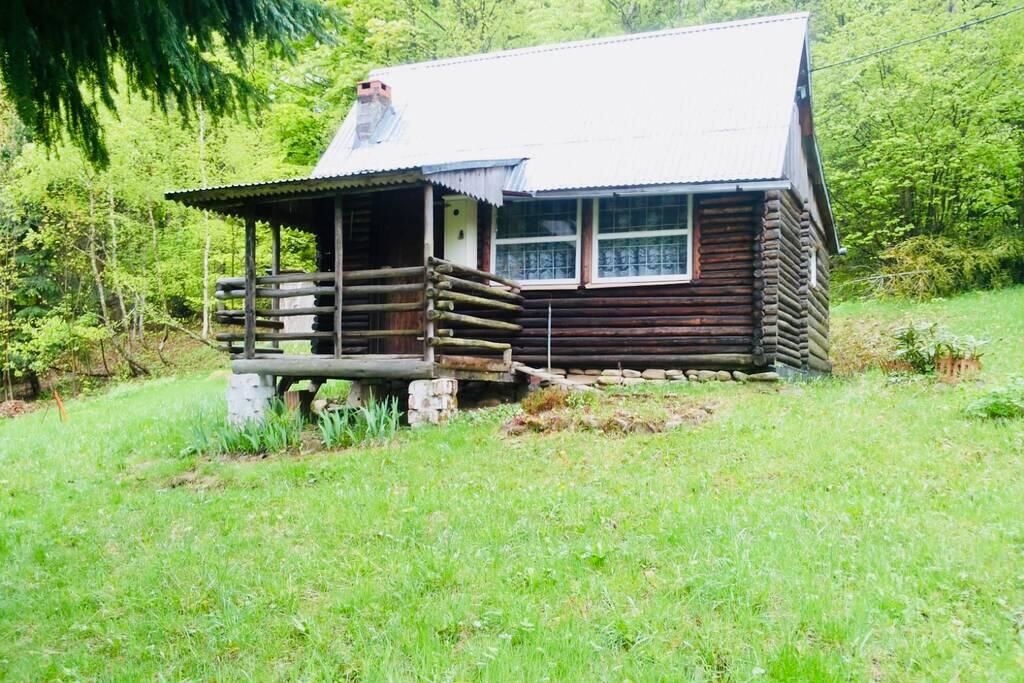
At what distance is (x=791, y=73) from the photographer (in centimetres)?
1339

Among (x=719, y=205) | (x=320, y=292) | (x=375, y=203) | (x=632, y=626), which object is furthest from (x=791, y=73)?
(x=632, y=626)

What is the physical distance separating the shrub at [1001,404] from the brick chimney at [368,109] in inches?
452

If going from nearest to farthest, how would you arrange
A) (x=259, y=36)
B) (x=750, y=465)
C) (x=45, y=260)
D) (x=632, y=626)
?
(x=632, y=626), (x=259, y=36), (x=750, y=465), (x=45, y=260)

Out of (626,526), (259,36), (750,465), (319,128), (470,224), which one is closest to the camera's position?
(259,36)

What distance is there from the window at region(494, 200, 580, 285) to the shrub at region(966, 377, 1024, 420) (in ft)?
20.8

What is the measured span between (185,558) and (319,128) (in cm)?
2351

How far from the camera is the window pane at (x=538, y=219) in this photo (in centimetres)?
1277

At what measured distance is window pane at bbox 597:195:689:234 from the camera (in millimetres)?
12359

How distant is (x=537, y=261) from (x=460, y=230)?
4.51 feet

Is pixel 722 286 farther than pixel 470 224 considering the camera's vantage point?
No

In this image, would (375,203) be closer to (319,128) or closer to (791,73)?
(791,73)

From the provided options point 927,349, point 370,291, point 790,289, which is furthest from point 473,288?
point 927,349

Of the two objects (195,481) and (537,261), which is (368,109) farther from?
(195,481)

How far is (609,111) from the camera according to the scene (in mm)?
14102
